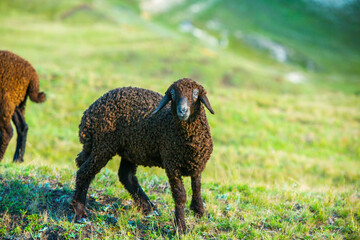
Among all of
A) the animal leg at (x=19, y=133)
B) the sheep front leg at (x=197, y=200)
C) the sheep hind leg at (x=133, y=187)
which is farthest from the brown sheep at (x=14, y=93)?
the sheep front leg at (x=197, y=200)

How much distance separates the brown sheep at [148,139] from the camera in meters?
5.47

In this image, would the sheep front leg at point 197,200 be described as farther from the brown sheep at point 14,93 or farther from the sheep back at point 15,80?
the sheep back at point 15,80

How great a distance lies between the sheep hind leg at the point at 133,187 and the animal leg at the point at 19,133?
396 centimetres

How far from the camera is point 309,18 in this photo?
140m

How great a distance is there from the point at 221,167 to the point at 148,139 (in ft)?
23.1

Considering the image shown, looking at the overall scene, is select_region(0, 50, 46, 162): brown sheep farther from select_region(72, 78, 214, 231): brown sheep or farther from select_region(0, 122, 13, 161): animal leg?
select_region(72, 78, 214, 231): brown sheep

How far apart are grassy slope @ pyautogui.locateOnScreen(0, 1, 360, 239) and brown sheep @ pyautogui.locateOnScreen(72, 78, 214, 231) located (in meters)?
0.50

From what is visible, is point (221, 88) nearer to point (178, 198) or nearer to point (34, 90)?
point (34, 90)

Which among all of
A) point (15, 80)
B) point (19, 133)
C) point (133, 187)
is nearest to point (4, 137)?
point (19, 133)

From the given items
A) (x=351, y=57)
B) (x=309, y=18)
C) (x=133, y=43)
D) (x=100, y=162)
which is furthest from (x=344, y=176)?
(x=309, y=18)

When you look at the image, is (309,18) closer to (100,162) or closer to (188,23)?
(188,23)

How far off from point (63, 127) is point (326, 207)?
11.8 metres

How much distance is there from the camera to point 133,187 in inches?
259

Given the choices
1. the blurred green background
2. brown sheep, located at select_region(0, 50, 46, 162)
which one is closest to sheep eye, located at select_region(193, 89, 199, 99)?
the blurred green background
